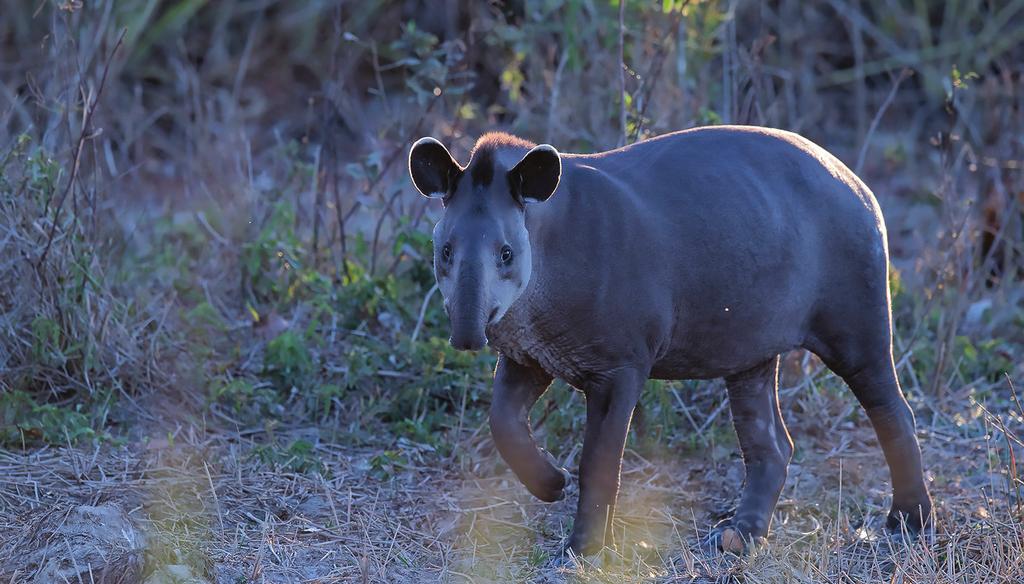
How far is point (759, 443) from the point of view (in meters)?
5.20

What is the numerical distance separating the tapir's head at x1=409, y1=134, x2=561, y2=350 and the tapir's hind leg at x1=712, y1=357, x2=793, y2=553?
4.31 feet

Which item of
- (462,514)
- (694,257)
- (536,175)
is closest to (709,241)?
(694,257)

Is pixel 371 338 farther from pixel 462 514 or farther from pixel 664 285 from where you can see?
pixel 664 285

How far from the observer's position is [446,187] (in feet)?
14.8

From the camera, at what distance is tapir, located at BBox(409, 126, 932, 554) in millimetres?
4371

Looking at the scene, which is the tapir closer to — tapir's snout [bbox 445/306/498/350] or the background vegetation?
tapir's snout [bbox 445/306/498/350]

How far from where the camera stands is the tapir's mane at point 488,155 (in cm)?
440

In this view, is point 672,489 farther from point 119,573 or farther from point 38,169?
point 38,169

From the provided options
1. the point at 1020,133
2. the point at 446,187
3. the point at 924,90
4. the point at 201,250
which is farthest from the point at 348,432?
the point at 924,90

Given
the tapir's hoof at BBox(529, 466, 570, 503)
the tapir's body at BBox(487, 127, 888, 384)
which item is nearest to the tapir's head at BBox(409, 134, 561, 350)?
the tapir's body at BBox(487, 127, 888, 384)

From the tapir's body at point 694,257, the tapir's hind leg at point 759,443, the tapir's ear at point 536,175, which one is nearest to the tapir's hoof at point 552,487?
the tapir's body at point 694,257

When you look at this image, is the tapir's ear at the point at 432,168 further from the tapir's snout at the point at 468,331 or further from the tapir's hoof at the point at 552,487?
the tapir's hoof at the point at 552,487

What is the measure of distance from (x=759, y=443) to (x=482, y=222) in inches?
63.8

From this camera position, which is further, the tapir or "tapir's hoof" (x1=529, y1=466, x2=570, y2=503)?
"tapir's hoof" (x1=529, y1=466, x2=570, y2=503)
